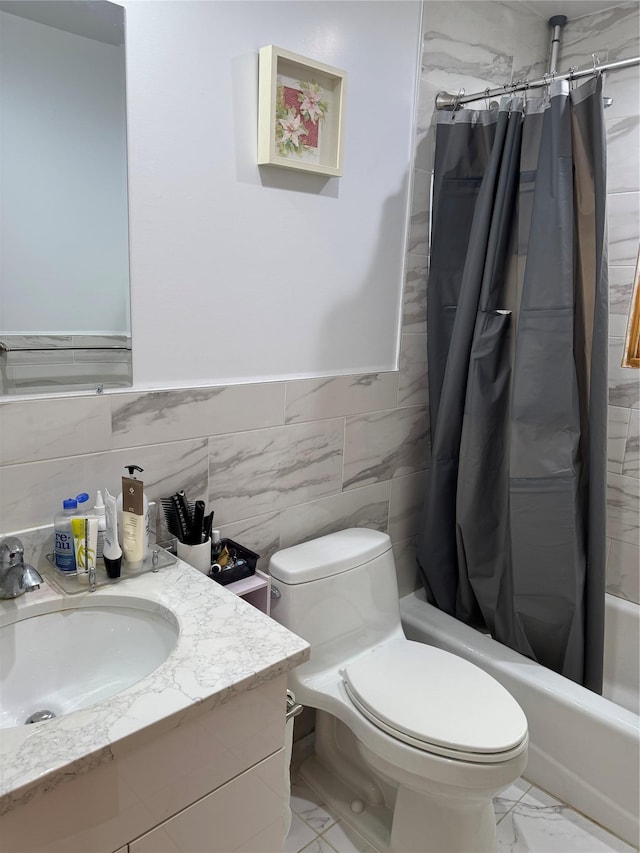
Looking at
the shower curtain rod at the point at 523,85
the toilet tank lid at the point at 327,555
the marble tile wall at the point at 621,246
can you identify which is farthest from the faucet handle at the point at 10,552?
the marble tile wall at the point at 621,246

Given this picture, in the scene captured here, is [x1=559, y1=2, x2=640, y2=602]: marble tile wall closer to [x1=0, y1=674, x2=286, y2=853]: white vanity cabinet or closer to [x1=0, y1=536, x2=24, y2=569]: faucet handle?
[x1=0, y1=674, x2=286, y2=853]: white vanity cabinet

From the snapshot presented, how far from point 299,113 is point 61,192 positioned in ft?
2.07

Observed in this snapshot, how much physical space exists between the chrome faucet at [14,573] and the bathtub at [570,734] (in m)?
1.29

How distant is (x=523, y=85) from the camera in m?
1.75

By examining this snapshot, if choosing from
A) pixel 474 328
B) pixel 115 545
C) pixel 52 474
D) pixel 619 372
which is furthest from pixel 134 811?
pixel 619 372

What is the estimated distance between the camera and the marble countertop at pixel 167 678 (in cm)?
78

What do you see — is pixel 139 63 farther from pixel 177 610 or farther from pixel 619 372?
pixel 619 372

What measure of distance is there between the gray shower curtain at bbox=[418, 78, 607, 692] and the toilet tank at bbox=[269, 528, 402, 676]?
32 cm

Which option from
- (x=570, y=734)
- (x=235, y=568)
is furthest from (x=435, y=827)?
(x=235, y=568)

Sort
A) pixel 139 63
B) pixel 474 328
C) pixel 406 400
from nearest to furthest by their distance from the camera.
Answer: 1. pixel 139 63
2. pixel 474 328
3. pixel 406 400

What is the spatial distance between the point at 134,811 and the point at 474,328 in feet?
4.93

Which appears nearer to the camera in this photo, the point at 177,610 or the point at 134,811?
the point at 134,811

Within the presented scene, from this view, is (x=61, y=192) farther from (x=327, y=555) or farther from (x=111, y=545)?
(x=327, y=555)

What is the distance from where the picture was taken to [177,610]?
1.14 m
